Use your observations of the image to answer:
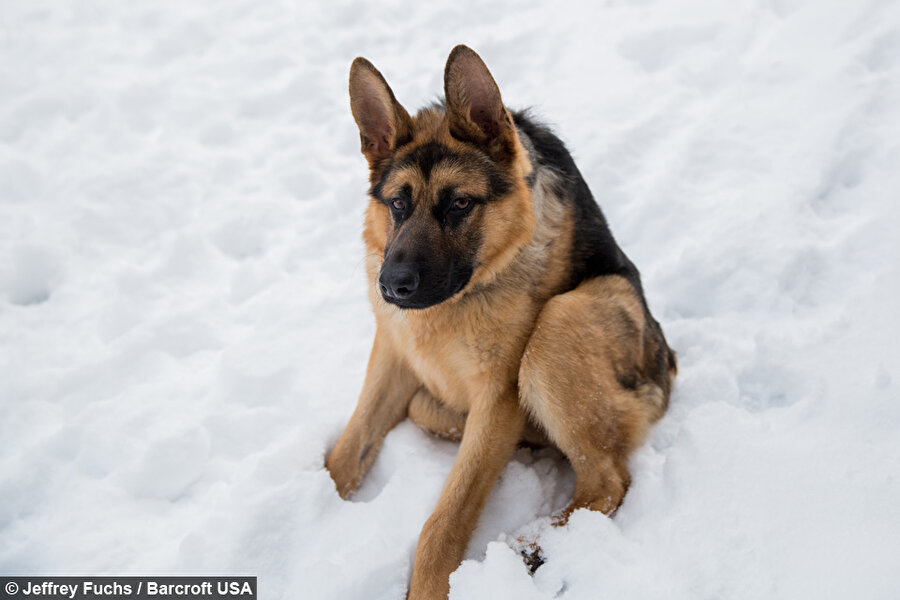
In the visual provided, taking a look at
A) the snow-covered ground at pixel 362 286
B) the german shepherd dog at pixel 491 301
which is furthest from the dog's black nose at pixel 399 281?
the snow-covered ground at pixel 362 286

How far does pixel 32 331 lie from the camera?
4.68 metres

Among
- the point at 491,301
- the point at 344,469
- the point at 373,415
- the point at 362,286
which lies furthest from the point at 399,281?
the point at 362,286

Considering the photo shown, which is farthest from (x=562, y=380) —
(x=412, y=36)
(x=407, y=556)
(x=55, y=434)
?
(x=412, y=36)

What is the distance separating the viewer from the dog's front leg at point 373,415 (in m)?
3.66

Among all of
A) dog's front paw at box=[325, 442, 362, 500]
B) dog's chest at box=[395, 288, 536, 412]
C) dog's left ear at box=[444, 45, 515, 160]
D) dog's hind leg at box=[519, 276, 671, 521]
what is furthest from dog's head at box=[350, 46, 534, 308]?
dog's front paw at box=[325, 442, 362, 500]

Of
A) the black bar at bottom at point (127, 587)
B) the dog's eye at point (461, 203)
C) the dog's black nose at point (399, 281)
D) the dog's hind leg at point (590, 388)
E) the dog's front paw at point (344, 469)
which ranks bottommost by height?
the dog's front paw at point (344, 469)

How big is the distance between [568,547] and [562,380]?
30.1 inches

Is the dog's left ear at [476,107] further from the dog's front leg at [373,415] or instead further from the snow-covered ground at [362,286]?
the snow-covered ground at [362,286]

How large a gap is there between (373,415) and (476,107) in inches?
72.1

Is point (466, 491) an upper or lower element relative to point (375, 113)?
lower

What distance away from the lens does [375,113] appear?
350 centimetres

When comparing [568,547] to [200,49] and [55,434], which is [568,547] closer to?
[55,434]

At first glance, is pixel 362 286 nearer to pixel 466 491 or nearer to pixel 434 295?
pixel 434 295

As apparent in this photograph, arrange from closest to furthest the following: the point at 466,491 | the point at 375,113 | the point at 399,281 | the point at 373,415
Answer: the point at 399,281, the point at 466,491, the point at 375,113, the point at 373,415
